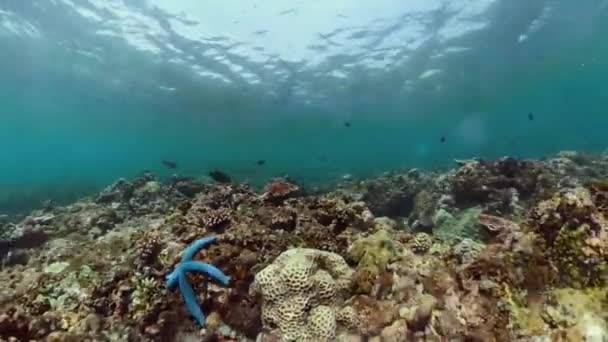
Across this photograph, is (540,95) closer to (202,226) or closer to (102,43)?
(102,43)

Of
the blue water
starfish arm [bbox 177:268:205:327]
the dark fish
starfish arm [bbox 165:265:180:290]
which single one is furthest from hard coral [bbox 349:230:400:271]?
the blue water

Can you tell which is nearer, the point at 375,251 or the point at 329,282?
the point at 329,282

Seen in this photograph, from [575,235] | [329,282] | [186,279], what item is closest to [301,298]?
[329,282]

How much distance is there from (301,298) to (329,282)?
0.35 meters

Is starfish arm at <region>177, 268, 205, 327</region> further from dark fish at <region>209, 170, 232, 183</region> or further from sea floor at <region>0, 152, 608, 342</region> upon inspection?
dark fish at <region>209, 170, 232, 183</region>

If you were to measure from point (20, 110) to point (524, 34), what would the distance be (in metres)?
47.3

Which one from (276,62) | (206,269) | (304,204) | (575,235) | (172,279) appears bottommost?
(172,279)

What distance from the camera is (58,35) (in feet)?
80.9

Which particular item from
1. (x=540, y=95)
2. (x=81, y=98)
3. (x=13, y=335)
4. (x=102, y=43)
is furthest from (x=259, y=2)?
(x=540, y=95)

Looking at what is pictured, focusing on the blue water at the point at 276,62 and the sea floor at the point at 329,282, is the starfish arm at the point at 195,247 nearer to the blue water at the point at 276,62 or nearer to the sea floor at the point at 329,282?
the sea floor at the point at 329,282

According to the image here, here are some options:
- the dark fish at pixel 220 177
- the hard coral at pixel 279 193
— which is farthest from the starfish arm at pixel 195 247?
the dark fish at pixel 220 177

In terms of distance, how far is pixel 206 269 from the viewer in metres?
4.73

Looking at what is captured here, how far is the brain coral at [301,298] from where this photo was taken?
4.21m

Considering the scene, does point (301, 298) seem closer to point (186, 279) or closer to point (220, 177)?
point (186, 279)
